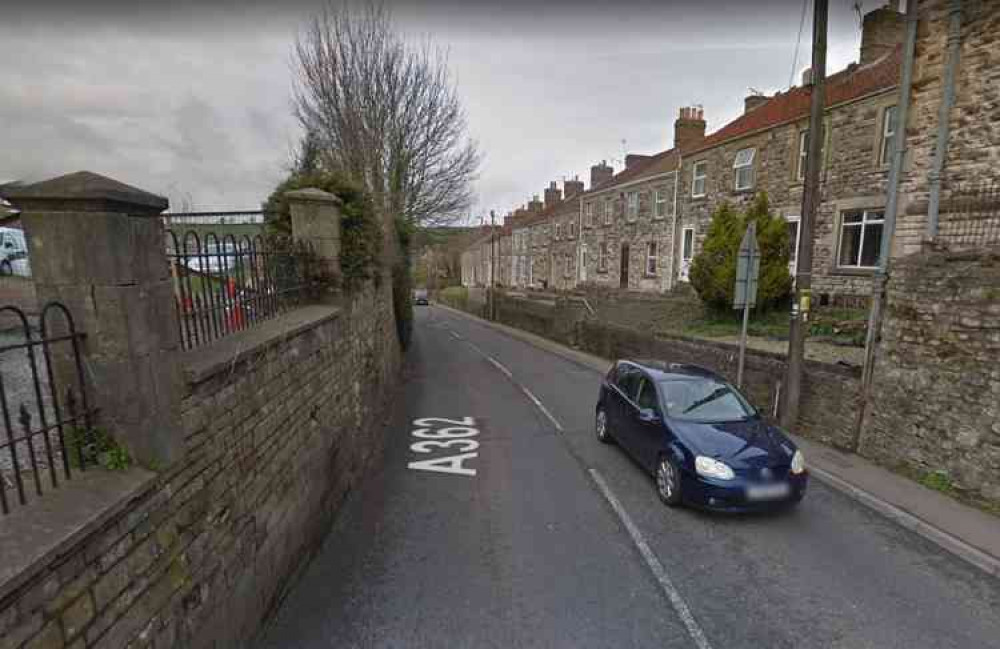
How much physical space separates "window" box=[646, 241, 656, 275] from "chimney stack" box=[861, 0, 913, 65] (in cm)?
1007

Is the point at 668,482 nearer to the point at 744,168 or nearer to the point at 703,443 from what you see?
the point at 703,443

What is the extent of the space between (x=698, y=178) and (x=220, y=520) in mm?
20873

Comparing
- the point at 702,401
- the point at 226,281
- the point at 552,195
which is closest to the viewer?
the point at 226,281

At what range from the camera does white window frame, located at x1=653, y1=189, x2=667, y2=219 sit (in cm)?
2178

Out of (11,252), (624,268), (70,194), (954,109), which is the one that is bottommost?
(624,268)

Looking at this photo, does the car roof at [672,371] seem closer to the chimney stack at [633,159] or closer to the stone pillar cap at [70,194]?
the stone pillar cap at [70,194]

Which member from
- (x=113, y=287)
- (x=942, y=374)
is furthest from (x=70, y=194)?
(x=942, y=374)

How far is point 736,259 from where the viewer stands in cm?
1335

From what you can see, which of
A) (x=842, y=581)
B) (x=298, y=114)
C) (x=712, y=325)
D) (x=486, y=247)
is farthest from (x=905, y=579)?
(x=486, y=247)

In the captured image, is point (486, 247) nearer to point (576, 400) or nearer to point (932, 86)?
point (576, 400)

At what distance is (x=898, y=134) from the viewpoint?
7277 mm

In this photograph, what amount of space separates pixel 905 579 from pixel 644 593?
2577 mm

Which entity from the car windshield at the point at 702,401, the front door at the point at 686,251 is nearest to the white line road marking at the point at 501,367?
the car windshield at the point at 702,401

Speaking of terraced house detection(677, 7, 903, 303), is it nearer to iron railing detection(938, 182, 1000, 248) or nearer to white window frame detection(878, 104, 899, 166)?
white window frame detection(878, 104, 899, 166)
